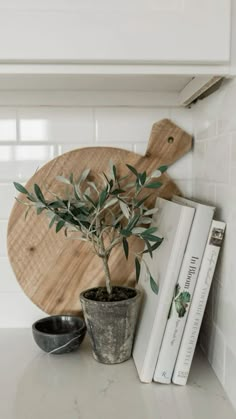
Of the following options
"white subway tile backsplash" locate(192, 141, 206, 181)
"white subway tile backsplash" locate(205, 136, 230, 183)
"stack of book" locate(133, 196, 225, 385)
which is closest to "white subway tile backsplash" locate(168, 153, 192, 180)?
"white subway tile backsplash" locate(192, 141, 206, 181)

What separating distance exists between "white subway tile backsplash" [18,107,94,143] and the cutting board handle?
5.6 inches

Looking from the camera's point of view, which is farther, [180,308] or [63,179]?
[63,179]

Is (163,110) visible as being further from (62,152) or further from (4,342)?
(4,342)

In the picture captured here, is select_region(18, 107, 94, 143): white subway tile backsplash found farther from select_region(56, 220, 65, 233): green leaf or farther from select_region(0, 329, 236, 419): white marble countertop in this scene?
select_region(0, 329, 236, 419): white marble countertop

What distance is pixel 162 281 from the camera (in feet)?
2.39

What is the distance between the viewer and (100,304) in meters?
0.77

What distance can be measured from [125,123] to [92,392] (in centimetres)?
57

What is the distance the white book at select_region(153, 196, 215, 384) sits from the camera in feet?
2.29
